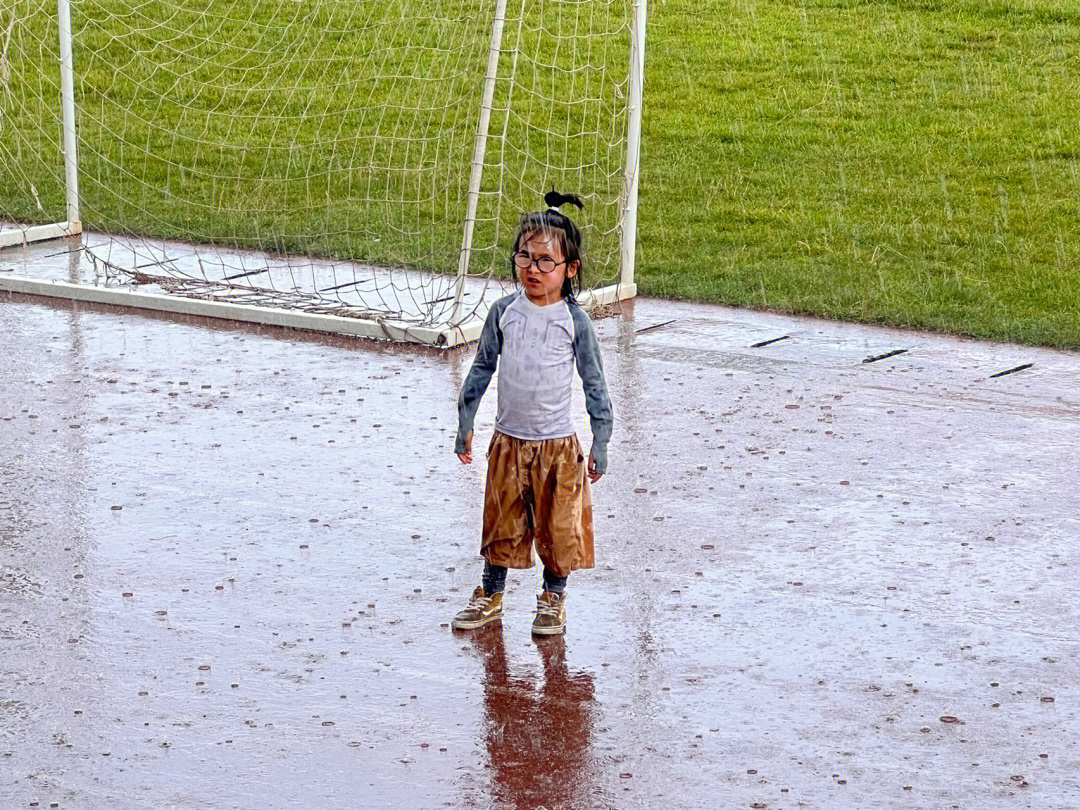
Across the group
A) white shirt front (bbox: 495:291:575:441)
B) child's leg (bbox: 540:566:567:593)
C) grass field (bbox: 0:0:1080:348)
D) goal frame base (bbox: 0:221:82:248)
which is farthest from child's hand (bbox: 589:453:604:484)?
goal frame base (bbox: 0:221:82:248)

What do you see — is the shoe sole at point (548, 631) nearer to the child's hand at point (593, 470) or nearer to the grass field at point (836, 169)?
the child's hand at point (593, 470)

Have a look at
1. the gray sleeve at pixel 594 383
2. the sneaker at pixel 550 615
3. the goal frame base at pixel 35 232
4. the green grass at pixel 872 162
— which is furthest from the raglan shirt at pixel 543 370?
the goal frame base at pixel 35 232

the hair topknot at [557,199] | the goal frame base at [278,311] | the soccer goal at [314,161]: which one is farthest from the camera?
the soccer goal at [314,161]

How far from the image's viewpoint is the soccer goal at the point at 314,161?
412 inches

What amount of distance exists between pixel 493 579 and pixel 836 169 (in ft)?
29.8

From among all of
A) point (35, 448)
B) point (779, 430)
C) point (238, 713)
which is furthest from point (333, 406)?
point (238, 713)

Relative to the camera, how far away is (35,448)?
7.59 meters

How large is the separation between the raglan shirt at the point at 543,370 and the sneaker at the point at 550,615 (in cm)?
45

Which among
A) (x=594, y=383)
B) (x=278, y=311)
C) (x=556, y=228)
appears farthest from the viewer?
(x=278, y=311)

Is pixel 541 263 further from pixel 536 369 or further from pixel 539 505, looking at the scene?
pixel 539 505

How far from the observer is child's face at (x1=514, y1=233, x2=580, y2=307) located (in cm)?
556

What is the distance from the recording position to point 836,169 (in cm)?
1413

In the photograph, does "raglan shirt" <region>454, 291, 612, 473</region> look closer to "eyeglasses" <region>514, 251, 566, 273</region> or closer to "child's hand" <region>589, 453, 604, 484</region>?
"child's hand" <region>589, 453, 604, 484</region>

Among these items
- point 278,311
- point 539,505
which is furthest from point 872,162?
point 539,505
